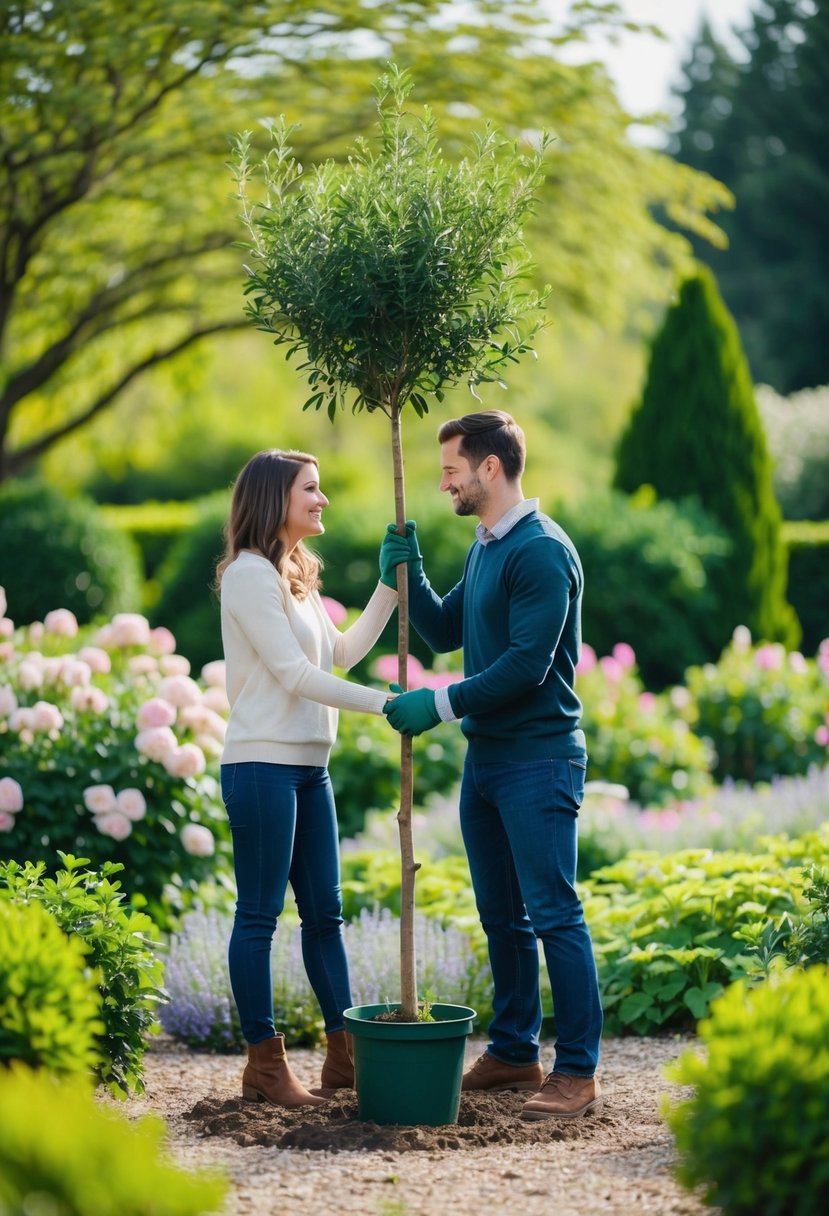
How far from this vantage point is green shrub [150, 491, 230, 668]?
35.3 ft

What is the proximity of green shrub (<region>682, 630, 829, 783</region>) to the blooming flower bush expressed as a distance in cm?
393

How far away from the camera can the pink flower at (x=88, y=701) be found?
5117 mm

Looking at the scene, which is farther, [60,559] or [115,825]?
[60,559]

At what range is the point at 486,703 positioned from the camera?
11.3 ft

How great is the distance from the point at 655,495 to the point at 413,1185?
8.98 meters

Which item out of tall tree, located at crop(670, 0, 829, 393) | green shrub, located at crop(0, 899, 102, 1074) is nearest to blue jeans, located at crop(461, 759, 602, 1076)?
green shrub, located at crop(0, 899, 102, 1074)

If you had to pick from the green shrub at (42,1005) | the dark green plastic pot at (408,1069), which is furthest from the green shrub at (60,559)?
the green shrub at (42,1005)

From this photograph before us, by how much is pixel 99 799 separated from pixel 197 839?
0.38 metres

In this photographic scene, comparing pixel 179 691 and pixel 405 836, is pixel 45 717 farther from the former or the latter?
pixel 405 836

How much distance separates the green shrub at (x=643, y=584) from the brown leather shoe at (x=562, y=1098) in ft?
21.0

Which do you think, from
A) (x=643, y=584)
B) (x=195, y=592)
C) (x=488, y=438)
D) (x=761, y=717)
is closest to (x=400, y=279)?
(x=488, y=438)

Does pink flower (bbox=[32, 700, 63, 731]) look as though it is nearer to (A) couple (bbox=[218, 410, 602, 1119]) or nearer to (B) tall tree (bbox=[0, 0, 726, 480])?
(A) couple (bbox=[218, 410, 602, 1119])

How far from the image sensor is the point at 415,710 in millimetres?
3447

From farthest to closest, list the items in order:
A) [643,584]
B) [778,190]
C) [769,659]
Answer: [778,190] < [643,584] < [769,659]
